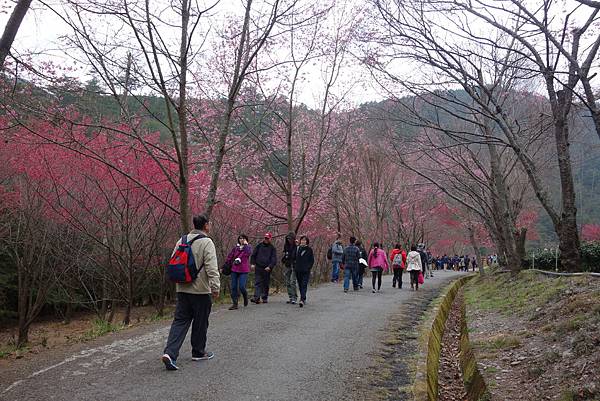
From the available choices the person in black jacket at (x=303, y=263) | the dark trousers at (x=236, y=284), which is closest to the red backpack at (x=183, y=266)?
the dark trousers at (x=236, y=284)

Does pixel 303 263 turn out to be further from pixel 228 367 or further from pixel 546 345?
pixel 546 345

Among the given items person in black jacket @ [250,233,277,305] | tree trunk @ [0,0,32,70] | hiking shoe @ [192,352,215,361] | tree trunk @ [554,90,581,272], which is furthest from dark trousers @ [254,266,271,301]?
tree trunk @ [0,0,32,70]

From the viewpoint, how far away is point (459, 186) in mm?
17797

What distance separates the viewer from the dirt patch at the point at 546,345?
441 centimetres

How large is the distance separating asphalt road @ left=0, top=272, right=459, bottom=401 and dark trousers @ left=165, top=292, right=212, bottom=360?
0.80ft

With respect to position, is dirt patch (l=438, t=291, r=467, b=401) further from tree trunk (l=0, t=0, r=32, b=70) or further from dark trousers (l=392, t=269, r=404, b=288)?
tree trunk (l=0, t=0, r=32, b=70)

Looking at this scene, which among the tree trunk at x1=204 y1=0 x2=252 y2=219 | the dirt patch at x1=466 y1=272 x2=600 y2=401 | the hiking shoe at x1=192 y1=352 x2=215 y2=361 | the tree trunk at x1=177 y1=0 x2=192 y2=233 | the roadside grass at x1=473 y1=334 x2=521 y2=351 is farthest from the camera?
the tree trunk at x1=204 y1=0 x2=252 y2=219

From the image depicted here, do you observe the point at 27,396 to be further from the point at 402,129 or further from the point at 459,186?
the point at 459,186

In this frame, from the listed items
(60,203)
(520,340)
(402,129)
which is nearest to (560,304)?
(520,340)

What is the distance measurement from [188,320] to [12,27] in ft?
12.1

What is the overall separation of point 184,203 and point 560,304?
6358 mm

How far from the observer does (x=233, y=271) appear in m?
9.80

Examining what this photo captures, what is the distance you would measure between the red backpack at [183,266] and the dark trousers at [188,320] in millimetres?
242

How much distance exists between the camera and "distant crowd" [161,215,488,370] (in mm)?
5301
